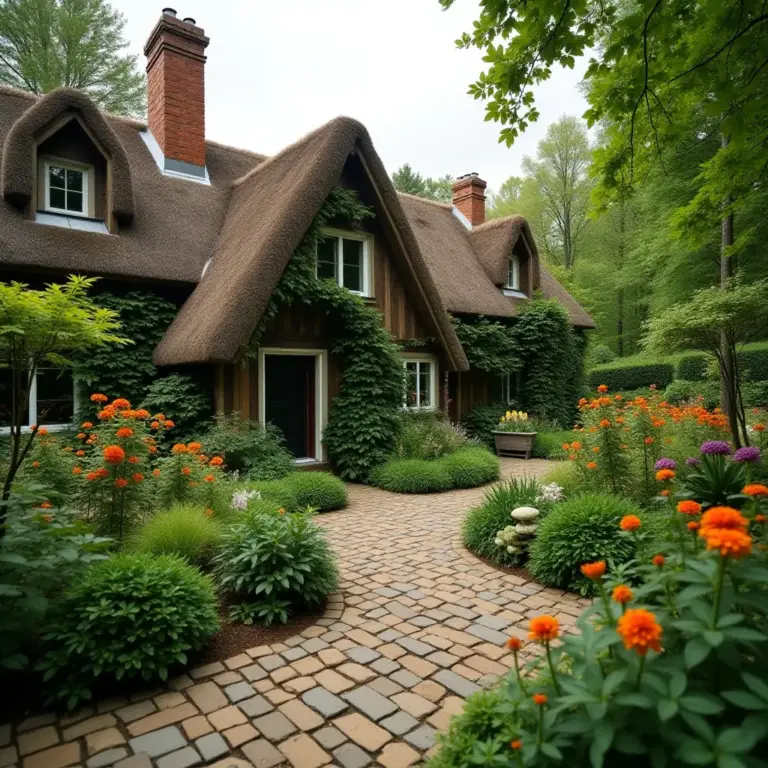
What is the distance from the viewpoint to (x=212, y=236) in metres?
9.96

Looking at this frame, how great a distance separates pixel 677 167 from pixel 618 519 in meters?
15.8

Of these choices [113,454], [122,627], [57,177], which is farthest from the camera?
[57,177]

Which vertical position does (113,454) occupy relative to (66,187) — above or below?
below

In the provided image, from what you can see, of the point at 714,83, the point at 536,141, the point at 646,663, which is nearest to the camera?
A: the point at 646,663

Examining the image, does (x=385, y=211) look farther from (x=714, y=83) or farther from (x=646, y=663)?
(x=646, y=663)

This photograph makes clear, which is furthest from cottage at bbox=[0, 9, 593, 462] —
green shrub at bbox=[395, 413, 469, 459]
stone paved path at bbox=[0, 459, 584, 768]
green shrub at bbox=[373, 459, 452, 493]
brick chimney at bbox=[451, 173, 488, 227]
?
brick chimney at bbox=[451, 173, 488, 227]

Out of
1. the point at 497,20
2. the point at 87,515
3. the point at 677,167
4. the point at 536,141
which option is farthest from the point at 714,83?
the point at 536,141

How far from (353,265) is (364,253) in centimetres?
35

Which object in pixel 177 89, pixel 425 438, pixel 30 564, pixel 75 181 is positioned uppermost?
pixel 177 89

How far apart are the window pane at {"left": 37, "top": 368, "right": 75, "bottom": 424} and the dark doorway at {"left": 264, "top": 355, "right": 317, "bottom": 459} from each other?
3.21 metres

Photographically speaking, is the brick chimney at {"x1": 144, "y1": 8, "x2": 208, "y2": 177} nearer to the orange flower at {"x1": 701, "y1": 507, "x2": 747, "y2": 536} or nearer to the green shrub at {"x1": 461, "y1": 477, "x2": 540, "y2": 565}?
the green shrub at {"x1": 461, "y1": 477, "x2": 540, "y2": 565}

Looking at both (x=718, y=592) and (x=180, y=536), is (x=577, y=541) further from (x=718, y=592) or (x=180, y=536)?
(x=180, y=536)

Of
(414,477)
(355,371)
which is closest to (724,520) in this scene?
(414,477)

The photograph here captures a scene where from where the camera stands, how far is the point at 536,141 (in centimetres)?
2647
